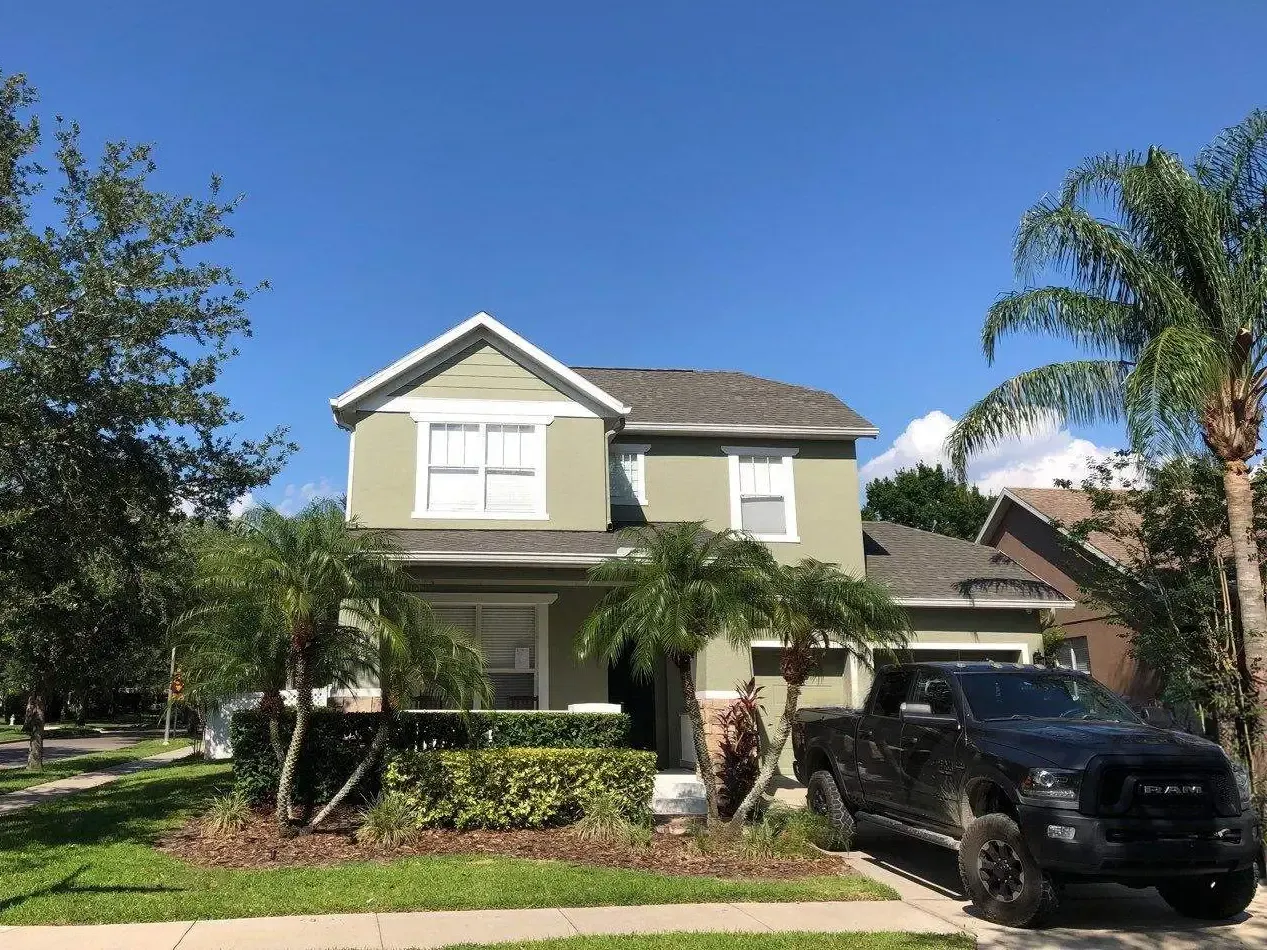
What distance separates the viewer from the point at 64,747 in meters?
32.8

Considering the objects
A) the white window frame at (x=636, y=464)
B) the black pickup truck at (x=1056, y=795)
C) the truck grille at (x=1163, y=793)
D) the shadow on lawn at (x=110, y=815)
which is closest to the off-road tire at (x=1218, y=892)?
the black pickup truck at (x=1056, y=795)

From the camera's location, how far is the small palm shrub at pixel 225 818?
35.6 ft

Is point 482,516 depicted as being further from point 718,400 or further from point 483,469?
point 718,400

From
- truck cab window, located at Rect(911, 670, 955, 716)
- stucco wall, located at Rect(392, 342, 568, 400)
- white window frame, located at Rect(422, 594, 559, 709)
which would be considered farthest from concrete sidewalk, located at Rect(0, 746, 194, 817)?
truck cab window, located at Rect(911, 670, 955, 716)

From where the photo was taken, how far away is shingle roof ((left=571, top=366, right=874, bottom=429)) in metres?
17.9

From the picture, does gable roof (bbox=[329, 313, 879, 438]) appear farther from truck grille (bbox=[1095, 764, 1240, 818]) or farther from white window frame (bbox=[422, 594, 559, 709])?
truck grille (bbox=[1095, 764, 1240, 818])

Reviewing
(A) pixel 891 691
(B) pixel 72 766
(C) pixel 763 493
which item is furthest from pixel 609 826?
(B) pixel 72 766

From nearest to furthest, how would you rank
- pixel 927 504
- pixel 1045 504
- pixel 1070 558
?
pixel 1070 558
pixel 1045 504
pixel 927 504

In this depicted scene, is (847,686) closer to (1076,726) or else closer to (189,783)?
(1076,726)

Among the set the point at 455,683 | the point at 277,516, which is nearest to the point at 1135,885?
the point at 455,683

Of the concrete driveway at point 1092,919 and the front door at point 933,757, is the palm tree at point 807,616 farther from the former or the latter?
the concrete driveway at point 1092,919

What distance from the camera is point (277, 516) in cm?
1072

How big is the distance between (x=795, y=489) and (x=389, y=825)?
9762 millimetres

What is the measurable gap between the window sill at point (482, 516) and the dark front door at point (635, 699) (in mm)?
3422
